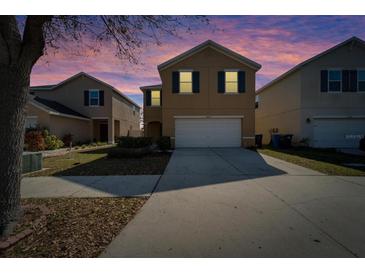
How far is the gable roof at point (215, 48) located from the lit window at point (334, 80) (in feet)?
17.7

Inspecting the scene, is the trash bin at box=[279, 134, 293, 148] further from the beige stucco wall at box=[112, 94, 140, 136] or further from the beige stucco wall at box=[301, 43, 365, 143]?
the beige stucco wall at box=[112, 94, 140, 136]

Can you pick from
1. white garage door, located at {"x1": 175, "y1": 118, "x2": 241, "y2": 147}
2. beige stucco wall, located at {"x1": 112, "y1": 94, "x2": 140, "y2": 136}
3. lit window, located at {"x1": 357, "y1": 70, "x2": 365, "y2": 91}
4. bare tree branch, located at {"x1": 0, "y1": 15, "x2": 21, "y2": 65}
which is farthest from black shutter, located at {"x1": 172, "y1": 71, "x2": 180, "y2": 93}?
bare tree branch, located at {"x1": 0, "y1": 15, "x2": 21, "y2": 65}

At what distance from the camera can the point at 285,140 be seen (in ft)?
57.2

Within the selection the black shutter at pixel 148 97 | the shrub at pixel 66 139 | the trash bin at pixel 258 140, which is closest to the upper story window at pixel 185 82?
the black shutter at pixel 148 97

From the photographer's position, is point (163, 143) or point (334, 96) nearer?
point (163, 143)

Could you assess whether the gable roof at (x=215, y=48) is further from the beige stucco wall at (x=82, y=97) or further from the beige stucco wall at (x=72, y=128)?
the beige stucco wall at (x=72, y=128)

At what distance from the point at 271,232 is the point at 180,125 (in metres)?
13.7

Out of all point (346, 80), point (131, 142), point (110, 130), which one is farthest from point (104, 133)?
point (346, 80)

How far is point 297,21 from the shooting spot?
6719 millimetres

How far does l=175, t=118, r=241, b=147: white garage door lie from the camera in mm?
16812

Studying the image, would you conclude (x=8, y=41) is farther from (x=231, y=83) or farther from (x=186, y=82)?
(x=231, y=83)

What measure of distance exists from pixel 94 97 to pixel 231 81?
13.6 m

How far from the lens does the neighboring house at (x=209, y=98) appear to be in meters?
16.7
